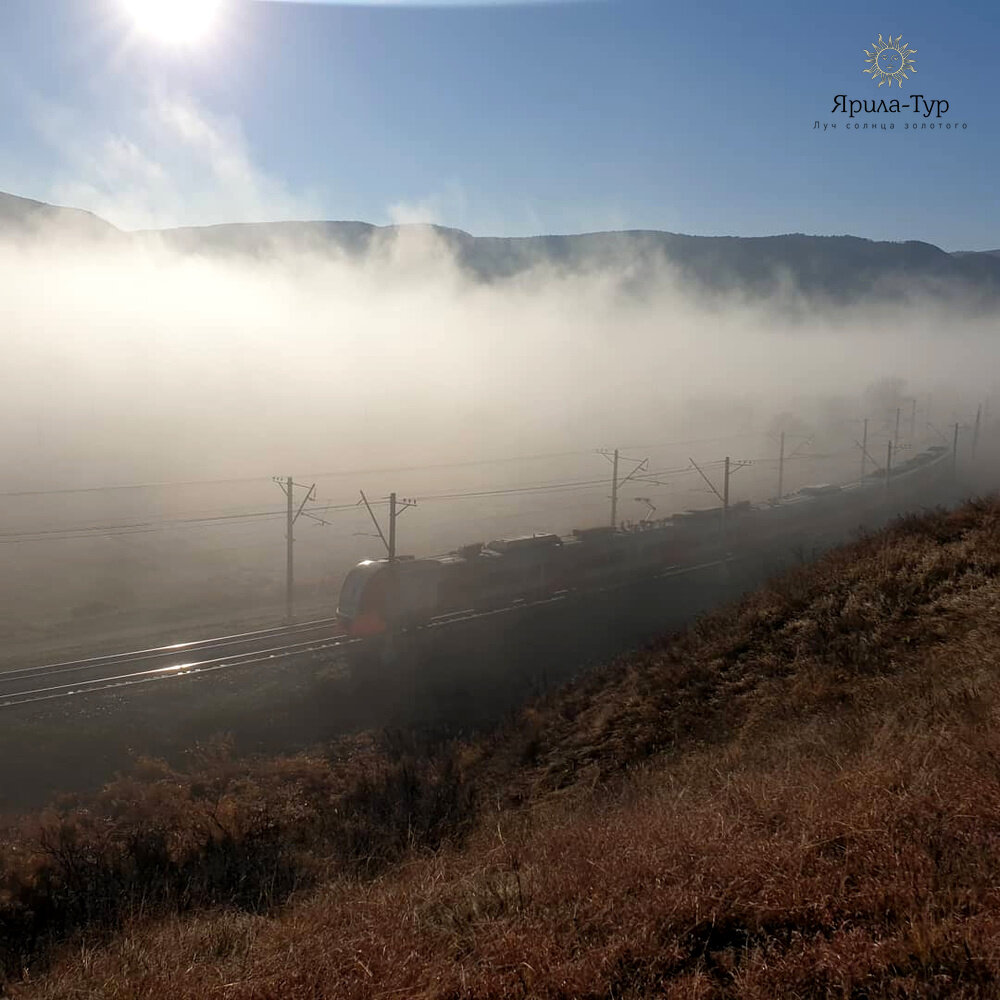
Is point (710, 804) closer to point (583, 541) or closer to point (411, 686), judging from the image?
point (411, 686)

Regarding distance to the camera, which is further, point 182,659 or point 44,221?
point 44,221

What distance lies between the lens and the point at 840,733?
8.20 metres

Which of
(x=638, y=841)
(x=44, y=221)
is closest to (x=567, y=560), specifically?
(x=638, y=841)

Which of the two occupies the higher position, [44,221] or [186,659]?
[44,221]

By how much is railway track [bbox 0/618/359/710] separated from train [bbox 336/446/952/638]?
158cm

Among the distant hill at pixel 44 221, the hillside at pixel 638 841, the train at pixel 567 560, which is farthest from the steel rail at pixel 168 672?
the distant hill at pixel 44 221

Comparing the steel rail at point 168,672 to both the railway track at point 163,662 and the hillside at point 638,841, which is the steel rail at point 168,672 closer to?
the railway track at point 163,662

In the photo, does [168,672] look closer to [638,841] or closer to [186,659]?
[186,659]

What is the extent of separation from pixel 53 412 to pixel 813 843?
104121 millimetres

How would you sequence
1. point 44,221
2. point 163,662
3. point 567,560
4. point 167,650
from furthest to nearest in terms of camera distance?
point 44,221 < point 567,560 < point 167,650 < point 163,662

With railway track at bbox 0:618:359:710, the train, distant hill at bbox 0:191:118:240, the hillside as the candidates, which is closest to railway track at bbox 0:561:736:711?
railway track at bbox 0:618:359:710

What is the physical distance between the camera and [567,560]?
3033 centimetres

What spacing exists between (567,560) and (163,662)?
531 inches

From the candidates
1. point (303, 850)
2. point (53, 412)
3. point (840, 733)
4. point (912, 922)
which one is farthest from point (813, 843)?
point (53, 412)
